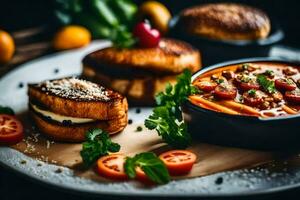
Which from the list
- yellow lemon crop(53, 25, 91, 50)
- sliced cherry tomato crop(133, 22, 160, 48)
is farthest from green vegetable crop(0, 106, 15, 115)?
yellow lemon crop(53, 25, 91, 50)

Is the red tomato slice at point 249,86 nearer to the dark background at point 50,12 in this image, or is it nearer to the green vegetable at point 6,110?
the green vegetable at point 6,110

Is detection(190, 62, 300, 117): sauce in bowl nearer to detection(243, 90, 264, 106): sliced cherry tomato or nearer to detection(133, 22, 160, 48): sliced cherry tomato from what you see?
detection(243, 90, 264, 106): sliced cherry tomato

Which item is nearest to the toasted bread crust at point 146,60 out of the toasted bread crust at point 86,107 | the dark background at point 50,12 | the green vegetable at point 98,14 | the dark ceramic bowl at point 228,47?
the dark ceramic bowl at point 228,47

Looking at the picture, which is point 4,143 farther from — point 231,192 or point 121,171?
point 231,192

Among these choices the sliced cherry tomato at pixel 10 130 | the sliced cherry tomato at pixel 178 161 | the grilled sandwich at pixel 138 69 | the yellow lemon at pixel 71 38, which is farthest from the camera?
the yellow lemon at pixel 71 38

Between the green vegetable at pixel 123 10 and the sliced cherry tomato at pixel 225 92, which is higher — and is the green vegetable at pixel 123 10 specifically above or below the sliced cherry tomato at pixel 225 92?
above

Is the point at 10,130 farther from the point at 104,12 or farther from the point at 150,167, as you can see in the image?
the point at 104,12
